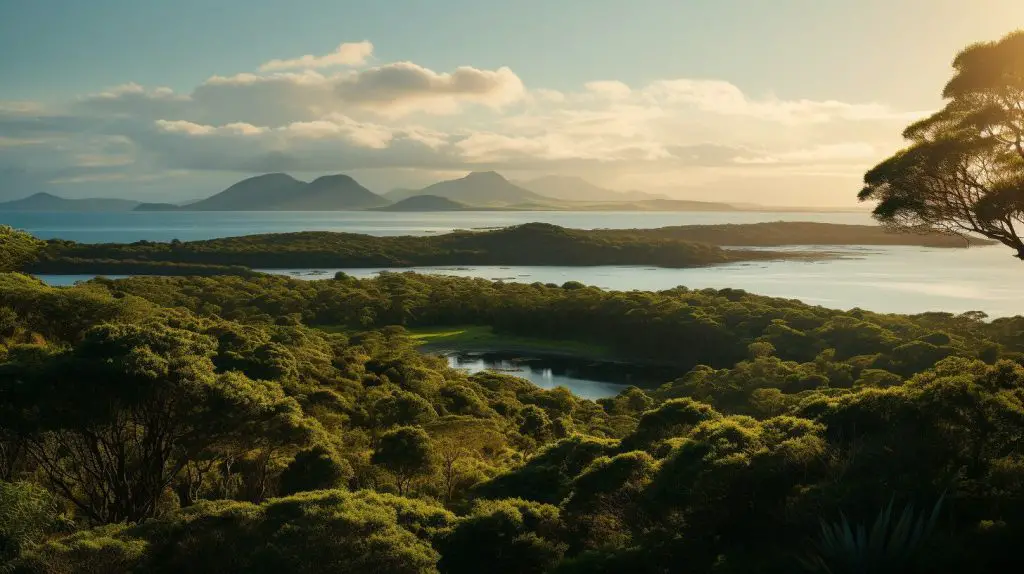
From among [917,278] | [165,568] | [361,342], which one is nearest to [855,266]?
[917,278]

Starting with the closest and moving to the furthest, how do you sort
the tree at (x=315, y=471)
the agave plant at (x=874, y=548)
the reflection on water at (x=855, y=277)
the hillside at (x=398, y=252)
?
the agave plant at (x=874, y=548), the tree at (x=315, y=471), the reflection on water at (x=855, y=277), the hillside at (x=398, y=252)

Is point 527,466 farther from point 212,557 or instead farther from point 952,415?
point 952,415

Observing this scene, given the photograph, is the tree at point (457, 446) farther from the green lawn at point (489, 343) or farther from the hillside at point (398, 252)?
the hillside at point (398, 252)

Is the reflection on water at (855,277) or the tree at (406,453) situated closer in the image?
the tree at (406,453)

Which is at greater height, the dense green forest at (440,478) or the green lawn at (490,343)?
the dense green forest at (440,478)

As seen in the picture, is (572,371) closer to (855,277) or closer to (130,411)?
(130,411)

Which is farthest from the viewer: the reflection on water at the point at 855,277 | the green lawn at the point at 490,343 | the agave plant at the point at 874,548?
the reflection on water at the point at 855,277

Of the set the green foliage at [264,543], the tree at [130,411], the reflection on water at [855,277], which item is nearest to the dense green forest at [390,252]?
the reflection on water at [855,277]
